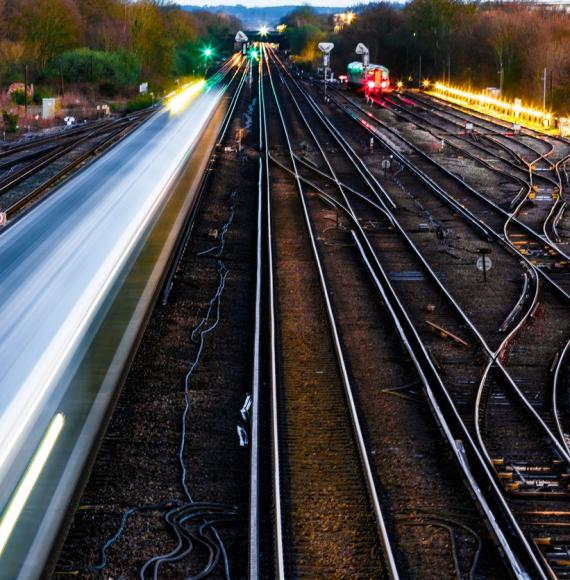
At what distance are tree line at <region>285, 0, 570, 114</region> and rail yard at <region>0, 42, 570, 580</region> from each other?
27269 mm

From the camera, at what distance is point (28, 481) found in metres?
5.16

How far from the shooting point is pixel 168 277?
13.0 m

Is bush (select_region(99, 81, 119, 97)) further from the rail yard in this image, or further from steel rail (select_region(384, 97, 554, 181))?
the rail yard

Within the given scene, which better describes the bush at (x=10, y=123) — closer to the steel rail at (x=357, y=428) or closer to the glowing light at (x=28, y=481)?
the steel rail at (x=357, y=428)

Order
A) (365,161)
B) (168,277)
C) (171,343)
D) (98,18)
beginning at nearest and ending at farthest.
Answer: (171,343) → (168,277) → (365,161) → (98,18)

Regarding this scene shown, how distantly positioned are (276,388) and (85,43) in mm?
53895

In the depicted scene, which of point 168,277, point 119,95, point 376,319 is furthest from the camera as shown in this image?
point 119,95

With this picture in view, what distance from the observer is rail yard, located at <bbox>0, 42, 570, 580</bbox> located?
20.5 feet

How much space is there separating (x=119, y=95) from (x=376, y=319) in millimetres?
40890

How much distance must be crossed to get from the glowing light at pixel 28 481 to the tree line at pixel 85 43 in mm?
40474

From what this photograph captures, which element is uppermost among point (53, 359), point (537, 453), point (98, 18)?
point (98, 18)

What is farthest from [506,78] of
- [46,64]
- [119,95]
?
[46,64]

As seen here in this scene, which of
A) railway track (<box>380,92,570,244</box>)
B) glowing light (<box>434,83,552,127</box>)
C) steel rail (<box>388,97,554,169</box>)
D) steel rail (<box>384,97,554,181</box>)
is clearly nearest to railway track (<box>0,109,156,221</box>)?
railway track (<box>380,92,570,244</box>)

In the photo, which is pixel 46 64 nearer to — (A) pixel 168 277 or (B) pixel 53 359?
(A) pixel 168 277
